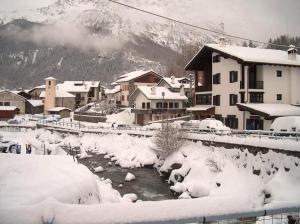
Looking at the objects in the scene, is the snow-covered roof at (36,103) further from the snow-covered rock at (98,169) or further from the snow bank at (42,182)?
the snow bank at (42,182)

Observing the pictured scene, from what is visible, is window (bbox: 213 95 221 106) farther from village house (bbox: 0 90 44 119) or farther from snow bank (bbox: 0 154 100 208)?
village house (bbox: 0 90 44 119)

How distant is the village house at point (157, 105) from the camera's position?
5709 cm

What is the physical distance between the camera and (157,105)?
58.1m

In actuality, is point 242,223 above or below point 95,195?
above

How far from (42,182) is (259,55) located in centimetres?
3312

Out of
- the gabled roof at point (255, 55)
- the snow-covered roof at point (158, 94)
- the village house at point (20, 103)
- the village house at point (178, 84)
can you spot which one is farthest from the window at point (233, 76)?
the village house at point (20, 103)

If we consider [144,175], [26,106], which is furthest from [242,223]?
[26,106]

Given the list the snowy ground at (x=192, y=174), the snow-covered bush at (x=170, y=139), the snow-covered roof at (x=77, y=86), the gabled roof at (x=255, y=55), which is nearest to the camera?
the snowy ground at (x=192, y=174)

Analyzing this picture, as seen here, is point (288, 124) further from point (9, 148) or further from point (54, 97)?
point (54, 97)

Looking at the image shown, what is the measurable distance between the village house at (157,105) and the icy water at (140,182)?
21.1 metres

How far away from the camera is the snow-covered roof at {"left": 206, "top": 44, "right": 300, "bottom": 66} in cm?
3823

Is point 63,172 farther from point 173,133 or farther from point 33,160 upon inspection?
point 173,133

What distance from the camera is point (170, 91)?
61.8 m

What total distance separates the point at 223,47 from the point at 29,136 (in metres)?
35.0
